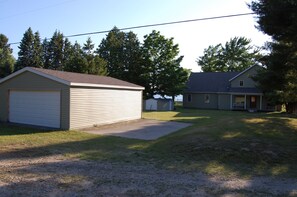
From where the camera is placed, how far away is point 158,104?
3803cm

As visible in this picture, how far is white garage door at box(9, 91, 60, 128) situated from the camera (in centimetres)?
1686

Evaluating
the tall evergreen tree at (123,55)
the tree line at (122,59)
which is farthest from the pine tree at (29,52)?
the tall evergreen tree at (123,55)

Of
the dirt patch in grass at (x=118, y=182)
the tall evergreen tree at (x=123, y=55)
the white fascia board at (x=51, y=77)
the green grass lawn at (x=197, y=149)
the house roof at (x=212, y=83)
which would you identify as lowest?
the dirt patch in grass at (x=118, y=182)

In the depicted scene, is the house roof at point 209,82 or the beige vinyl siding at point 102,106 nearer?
the beige vinyl siding at point 102,106

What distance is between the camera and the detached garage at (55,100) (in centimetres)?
1648

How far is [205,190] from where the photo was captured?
6500 millimetres

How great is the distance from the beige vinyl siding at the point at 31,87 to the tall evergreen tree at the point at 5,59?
3481 centimetres

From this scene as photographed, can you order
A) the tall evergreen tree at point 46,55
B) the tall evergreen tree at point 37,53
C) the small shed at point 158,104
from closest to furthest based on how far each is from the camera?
the small shed at point 158,104
the tall evergreen tree at point 37,53
the tall evergreen tree at point 46,55

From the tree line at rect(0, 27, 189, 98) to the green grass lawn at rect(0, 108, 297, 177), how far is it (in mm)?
26503

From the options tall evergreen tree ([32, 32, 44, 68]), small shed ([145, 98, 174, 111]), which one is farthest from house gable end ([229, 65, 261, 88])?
tall evergreen tree ([32, 32, 44, 68])

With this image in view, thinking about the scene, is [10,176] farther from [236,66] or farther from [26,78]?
[236,66]

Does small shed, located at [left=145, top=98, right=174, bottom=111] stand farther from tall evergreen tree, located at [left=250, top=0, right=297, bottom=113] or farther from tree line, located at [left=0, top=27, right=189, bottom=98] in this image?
tall evergreen tree, located at [left=250, top=0, right=297, bottom=113]

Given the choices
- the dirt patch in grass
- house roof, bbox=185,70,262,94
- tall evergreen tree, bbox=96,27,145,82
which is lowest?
the dirt patch in grass

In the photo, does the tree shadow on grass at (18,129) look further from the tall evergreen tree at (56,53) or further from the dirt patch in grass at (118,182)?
the tall evergreen tree at (56,53)
